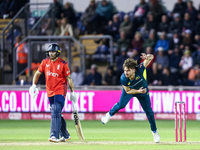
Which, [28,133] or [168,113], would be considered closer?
[28,133]

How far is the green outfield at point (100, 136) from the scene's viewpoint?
29.6ft

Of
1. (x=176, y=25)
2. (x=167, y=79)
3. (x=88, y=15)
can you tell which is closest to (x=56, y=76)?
(x=167, y=79)

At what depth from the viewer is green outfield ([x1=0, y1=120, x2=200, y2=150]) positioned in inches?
356

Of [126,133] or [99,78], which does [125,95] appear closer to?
[126,133]

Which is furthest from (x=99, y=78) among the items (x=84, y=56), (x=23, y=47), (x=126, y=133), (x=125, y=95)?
(x=125, y=95)

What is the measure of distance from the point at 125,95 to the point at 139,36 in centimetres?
961

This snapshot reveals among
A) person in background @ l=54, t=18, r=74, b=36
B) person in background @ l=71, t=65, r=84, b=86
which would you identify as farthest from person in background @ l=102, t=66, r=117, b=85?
person in background @ l=54, t=18, r=74, b=36

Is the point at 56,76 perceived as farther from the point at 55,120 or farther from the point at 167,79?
the point at 167,79

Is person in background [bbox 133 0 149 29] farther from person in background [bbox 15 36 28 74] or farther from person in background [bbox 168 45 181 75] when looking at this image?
person in background [bbox 15 36 28 74]

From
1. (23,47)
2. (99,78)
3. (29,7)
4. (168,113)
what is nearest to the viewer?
(168,113)

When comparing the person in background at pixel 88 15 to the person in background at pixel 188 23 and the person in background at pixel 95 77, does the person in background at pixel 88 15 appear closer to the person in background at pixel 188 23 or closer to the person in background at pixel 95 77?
the person in background at pixel 95 77

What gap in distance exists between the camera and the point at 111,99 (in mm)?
16094

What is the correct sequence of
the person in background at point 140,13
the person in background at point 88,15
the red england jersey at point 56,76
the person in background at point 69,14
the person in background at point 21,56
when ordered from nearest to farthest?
the red england jersey at point 56,76 < the person in background at point 21,56 < the person in background at point 140,13 < the person in background at point 88,15 < the person in background at point 69,14

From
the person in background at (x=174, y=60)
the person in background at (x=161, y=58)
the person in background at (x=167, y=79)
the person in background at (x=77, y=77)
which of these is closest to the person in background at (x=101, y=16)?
the person in background at (x=77, y=77)
